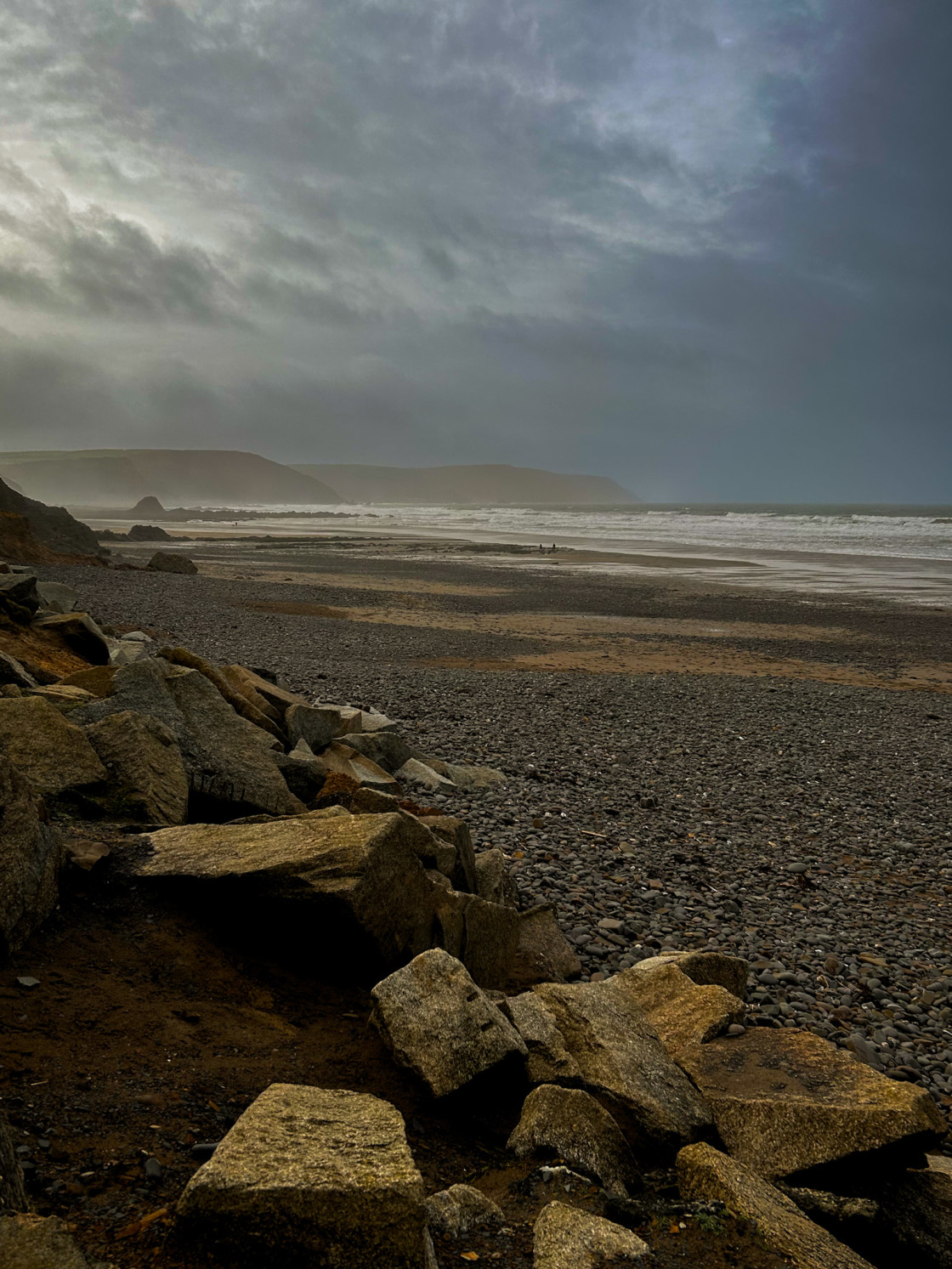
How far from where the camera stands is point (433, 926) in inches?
205

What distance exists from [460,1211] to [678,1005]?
7.39ft

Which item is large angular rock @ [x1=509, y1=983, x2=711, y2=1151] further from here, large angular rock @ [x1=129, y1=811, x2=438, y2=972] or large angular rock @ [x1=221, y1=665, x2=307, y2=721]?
large angular rock @ [x1=221, y1=665, x2=307, y2=721]

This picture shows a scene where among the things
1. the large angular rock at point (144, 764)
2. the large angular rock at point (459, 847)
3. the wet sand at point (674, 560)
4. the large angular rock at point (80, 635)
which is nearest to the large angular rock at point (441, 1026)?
the large angular rock at point (459, 847)

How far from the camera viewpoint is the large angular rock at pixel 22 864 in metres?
4.00

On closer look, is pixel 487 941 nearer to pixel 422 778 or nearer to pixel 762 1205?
pixel 762 1205

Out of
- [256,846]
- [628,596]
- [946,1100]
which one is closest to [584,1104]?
[256,846]

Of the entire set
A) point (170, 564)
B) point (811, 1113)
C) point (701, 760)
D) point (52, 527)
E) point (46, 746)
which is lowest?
point (701, 760)

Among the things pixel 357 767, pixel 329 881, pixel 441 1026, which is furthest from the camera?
pixel 357 767

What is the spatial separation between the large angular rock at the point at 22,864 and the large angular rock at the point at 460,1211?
2.36 meters

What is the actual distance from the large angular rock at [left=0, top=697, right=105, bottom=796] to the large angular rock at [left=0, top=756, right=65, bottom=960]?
51.1 inches

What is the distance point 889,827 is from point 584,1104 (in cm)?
728

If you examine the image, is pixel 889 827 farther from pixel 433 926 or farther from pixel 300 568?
pixel 300 568

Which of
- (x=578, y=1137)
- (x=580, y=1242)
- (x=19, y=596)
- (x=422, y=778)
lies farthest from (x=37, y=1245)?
(x=19, y=596)

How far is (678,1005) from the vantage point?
491 cm
